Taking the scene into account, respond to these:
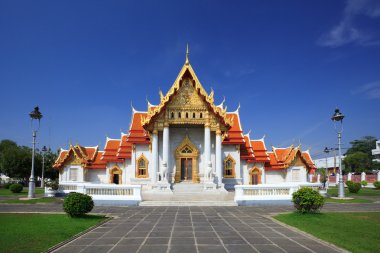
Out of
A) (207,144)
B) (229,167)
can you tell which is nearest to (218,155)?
(207,144)

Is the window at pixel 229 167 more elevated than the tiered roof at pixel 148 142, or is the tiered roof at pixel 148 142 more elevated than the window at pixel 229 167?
the tiered roof at pixel 148 142

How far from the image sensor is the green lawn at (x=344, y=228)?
8711 mm

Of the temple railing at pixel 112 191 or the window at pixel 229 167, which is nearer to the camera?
the temple railing at pixel 112 191

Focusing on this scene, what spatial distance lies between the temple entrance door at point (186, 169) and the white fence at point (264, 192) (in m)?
6.76

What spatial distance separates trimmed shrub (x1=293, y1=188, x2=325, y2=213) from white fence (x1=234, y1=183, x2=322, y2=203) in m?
6.07

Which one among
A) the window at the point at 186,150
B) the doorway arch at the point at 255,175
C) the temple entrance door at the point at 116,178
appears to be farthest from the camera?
the doorway arch at the point at 255,175

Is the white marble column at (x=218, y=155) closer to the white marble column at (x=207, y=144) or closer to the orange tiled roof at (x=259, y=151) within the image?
the white marble column at (x=207, y=144)

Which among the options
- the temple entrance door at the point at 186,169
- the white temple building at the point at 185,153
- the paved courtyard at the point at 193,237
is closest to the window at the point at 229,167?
the white temple building at the point at 185,153

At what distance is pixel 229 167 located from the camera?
93.7 ft

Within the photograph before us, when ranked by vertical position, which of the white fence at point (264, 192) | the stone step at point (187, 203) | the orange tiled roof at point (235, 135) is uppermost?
the orange tiled roof at point (235, 135)

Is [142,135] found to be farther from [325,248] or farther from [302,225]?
[325,248]

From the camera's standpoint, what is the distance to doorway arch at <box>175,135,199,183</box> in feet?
86.8

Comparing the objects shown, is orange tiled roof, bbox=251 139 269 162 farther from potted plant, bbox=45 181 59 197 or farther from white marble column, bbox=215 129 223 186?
potted plant, bbox=45 181 59 197

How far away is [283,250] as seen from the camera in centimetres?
812
